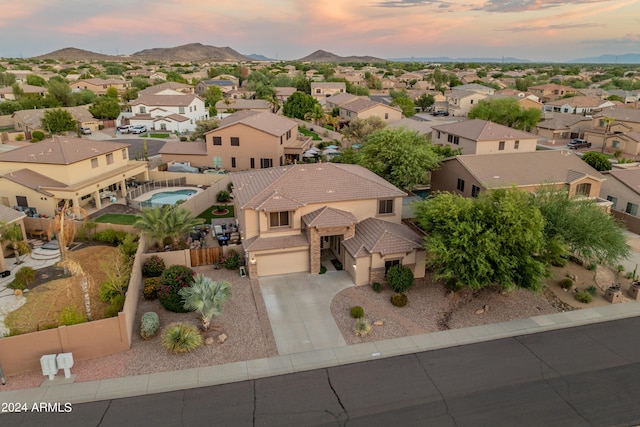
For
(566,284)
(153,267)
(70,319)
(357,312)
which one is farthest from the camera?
(566,284)

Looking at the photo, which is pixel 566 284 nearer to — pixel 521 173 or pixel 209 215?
pixel 521 173

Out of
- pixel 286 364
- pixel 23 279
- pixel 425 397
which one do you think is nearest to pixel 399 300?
pixel 425 397

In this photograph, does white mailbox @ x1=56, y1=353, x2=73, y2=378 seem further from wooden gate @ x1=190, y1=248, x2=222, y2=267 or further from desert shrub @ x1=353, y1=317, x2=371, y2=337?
desert shrub @ x1=353, y1=317, x2=371, y2=337

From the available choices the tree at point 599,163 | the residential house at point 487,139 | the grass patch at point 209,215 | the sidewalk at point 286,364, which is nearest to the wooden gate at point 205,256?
the grass patch at point 209,215

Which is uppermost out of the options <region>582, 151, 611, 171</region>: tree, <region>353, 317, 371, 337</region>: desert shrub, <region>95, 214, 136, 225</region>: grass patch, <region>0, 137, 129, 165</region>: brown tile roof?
<region>0, 137, 129, 165</region>: brown tile roof

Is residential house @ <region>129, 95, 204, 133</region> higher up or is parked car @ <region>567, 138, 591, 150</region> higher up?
residential house @ <region>129, 95, 204, 133</region>

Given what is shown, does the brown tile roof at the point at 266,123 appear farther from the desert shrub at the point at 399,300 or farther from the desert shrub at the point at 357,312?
the desert shrub at the point at 357,312

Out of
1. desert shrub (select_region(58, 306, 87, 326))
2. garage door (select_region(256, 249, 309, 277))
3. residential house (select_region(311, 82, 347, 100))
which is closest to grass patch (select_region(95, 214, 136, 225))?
garage door (select_region(256, 249, 309, 277))
